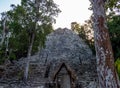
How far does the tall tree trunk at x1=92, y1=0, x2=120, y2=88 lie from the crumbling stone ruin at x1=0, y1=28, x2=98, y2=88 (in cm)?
120

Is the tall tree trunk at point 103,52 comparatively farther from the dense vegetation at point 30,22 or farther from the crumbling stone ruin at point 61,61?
the dense vegetation at point 30,22

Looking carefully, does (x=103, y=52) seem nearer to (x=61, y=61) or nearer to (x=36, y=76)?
(x=36, y=76)

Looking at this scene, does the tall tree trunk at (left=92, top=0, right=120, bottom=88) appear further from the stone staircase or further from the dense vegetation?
the dense vegetation

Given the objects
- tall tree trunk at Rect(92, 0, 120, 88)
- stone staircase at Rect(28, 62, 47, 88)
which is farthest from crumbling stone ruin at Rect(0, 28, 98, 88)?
tall tree trunk at Rect(92, 0, 120, 88)

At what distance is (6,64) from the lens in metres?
21.1

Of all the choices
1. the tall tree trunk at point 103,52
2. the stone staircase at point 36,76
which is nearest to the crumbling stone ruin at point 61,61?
the stone staircase at point 36,76

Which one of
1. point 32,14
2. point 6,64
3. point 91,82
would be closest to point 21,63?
point 6,64

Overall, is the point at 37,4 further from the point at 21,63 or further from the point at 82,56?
the point at 82,56

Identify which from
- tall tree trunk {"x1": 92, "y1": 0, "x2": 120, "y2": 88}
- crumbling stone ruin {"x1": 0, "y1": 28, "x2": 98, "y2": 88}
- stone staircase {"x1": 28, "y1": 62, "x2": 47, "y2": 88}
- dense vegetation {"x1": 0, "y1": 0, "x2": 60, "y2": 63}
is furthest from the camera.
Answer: dense vegetation {"x1": 0, "y1": 0, "x2": 60, "y2": 63}

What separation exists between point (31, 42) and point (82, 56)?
272 inches

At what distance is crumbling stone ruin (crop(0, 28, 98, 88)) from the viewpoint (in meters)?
14.9

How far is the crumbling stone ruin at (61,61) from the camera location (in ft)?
49.0

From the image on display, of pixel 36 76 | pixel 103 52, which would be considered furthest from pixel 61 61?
pixel 103 52

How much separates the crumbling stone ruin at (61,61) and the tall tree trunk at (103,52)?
1.20 m
